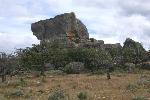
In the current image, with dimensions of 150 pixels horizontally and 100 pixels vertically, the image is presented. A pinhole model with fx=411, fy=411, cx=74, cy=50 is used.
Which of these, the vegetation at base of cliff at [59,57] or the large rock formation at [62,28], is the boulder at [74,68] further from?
the large rock formation at [62,28]

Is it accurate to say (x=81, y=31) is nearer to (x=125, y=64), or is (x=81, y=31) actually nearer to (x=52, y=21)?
(x=52, y=21)

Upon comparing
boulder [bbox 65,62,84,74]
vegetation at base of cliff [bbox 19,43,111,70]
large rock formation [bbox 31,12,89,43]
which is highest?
large rock formation [bbox 31,12,89,43]

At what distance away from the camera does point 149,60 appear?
6719cm

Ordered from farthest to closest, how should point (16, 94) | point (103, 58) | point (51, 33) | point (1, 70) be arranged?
point (51, 33) < point (103, 58) < point (1, 70) < point (16, 94)

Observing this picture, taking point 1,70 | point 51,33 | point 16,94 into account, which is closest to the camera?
point 16,94

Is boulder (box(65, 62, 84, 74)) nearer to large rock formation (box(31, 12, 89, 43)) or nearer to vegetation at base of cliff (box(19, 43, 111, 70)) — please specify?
vegetation at base of cliff (box(19, 43, 111, 70))

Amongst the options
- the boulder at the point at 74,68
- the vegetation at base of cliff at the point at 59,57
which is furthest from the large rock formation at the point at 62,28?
the boulder at the point at 74,68

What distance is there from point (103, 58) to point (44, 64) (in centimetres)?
880

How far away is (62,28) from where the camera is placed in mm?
85062

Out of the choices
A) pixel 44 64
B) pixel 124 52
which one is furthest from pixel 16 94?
pixel 124 52

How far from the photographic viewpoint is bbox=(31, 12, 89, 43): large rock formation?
3324 inches

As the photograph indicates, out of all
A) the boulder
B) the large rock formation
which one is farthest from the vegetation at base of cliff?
the large rock formation

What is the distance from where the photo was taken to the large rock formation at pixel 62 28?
8444 cm

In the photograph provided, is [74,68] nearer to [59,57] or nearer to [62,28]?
[59,57]
